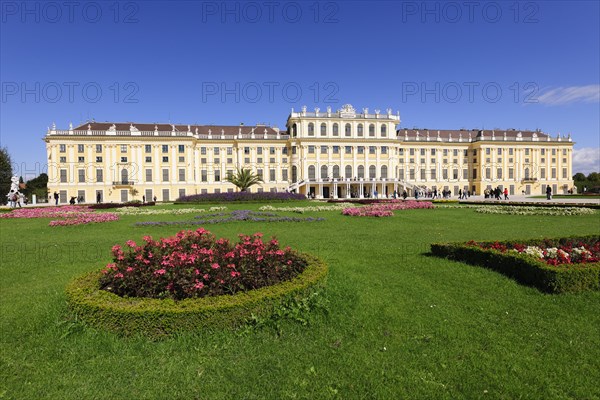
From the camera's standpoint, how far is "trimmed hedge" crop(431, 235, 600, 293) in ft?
17.0

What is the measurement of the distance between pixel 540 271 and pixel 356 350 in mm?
3561

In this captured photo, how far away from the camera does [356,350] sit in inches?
147

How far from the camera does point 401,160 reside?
58.2 meters

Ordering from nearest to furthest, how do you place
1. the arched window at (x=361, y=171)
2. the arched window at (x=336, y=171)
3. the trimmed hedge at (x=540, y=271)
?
the trimmed hedge at (x=540, y=271) < the arched window at (x=336, y=171) < the arched window at (x=361, y=171)

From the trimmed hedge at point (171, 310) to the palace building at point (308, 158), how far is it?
46.1 metres

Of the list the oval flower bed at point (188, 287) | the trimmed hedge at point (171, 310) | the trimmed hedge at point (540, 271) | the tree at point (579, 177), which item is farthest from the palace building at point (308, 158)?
the trimmed hedge at point (171, 310)

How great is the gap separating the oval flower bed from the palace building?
4537 centimetres

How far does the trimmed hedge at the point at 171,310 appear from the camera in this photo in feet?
12.6

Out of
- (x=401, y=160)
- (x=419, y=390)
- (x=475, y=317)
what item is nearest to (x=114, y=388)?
(x=419, y=390)

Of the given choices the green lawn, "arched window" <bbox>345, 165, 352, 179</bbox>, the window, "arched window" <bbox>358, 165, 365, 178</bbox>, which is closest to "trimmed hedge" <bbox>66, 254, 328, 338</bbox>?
the green lawn

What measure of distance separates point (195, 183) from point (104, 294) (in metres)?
49.1

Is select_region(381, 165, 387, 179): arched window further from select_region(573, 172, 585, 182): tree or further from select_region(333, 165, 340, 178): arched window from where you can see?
select_region(573, 172, 585, 182): tree

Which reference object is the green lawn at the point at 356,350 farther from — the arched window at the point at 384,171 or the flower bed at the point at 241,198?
the arched window at the point at 384,171

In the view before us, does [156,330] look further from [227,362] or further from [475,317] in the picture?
[475,317]
